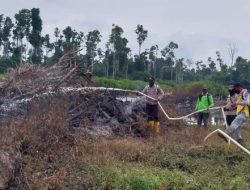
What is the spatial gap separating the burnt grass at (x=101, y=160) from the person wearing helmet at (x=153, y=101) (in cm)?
211

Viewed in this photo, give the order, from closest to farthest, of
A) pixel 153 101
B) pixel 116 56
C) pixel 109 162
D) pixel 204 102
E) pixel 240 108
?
1. pixel 109 162
2. pixel 240 108
3. pixel 153 101
4. pixel 204 102
5. pixel 116 56

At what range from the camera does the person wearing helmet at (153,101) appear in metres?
13.9

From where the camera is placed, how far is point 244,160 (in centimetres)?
1005

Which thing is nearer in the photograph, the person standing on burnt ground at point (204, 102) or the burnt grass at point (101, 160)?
the burnt grass at point (101, 160)

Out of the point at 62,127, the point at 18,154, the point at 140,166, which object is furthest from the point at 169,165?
the point at 18,154

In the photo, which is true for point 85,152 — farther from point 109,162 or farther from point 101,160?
point 109,162

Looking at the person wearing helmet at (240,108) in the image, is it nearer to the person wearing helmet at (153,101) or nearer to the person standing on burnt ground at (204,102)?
the person wearing helmet at (153,101)

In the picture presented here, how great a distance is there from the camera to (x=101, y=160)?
30.6 ft

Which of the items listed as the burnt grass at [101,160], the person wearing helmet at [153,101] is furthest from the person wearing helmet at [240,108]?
the person wearing helmet at [153,101]

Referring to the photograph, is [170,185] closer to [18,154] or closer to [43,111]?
[18,154]

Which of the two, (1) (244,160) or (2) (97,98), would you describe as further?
(2) (97,98)

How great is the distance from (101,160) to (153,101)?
4.81 meters

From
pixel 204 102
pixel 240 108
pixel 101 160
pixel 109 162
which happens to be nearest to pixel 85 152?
pixel 101 160

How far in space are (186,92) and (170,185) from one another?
27904 mm
